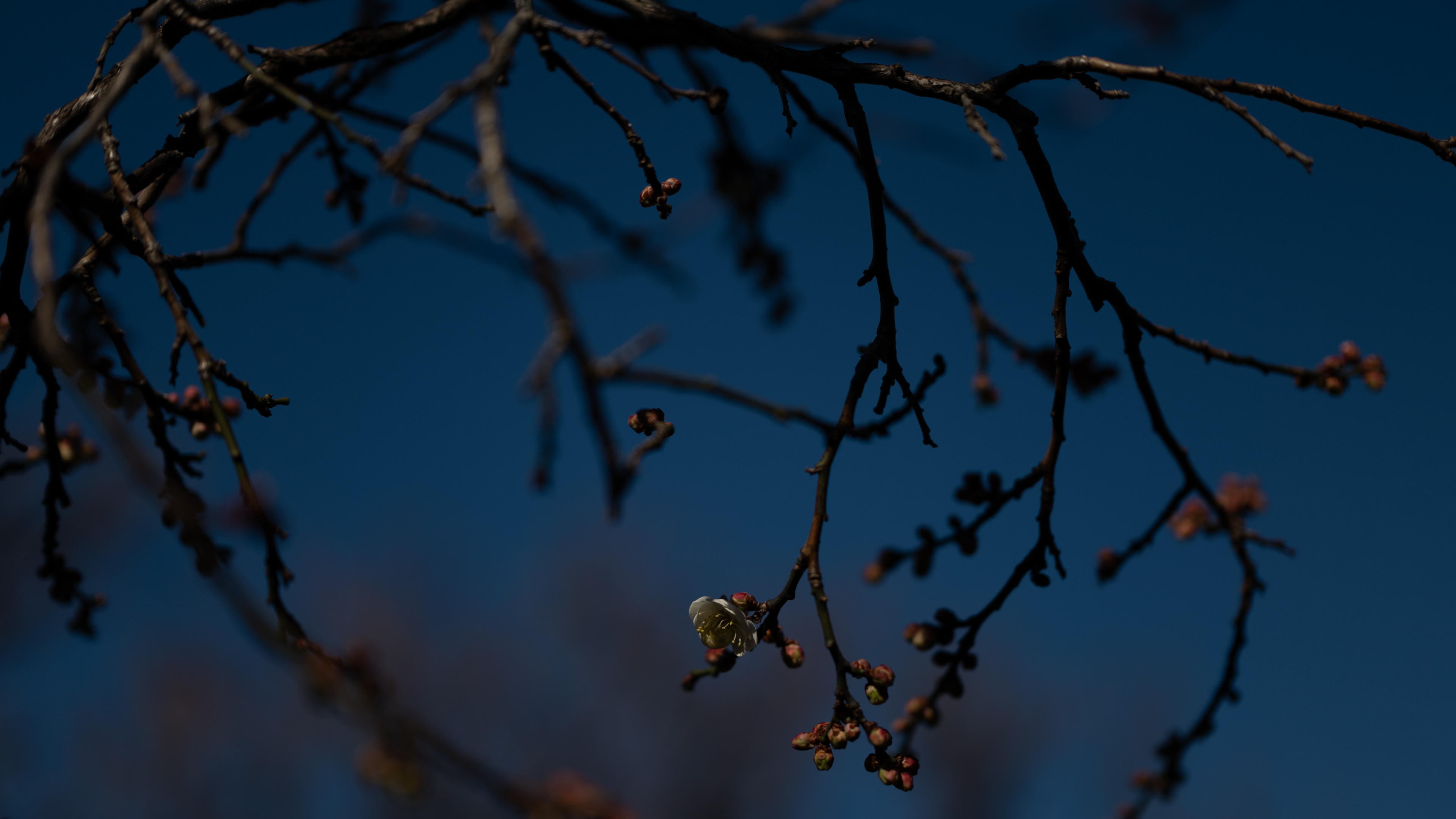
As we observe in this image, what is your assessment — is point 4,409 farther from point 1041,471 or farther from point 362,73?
point 1041,471

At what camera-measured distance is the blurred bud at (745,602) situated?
4.73 feet

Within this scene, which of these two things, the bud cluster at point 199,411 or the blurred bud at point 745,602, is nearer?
the blurred bud at point 745,602

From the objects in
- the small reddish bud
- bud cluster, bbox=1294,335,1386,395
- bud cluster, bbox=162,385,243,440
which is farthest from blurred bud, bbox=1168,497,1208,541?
bud cluster, bbox=162,385,243,440

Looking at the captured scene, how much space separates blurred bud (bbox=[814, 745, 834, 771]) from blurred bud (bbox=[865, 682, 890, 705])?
0.34ft

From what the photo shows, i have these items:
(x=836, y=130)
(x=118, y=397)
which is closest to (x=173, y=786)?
(x=118, y=397)

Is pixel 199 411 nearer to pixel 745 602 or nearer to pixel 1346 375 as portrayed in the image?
pixel 745 602

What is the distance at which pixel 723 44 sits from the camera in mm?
1541

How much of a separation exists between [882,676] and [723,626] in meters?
0.29

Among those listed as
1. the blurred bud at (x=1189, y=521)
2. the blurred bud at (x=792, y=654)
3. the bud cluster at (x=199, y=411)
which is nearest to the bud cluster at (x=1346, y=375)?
the blurred bud at (x=1189, y=521)

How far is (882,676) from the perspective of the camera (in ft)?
4.80

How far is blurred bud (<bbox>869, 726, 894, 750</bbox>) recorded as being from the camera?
141cm

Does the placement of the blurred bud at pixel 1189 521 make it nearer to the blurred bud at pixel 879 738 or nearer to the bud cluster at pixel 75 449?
the blurred bud at pixel 879 738

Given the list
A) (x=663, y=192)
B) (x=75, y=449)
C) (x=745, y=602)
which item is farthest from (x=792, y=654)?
(x=75, y=449)

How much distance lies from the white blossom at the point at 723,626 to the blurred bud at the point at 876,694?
196 millimetres
